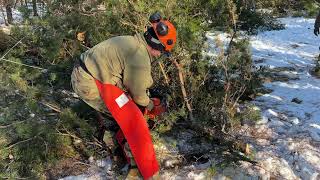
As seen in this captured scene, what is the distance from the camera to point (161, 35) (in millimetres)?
3824

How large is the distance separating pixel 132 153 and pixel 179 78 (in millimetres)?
1055

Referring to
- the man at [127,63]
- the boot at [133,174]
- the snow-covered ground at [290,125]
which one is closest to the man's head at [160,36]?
the man at [127,63]

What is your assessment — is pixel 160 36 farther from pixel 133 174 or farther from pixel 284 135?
pixel 284 135

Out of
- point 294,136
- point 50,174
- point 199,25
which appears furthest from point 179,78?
point 50,174

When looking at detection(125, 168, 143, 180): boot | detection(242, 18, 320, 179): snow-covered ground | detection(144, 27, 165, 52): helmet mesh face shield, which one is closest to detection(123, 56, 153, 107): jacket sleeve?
detection(144, 27, 165, 52): helmet mesh face shield

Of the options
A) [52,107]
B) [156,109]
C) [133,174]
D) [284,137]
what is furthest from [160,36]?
[284,137]

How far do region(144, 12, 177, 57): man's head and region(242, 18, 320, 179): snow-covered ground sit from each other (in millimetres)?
1448

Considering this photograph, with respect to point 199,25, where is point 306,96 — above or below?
below

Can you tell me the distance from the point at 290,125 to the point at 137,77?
6.39ft

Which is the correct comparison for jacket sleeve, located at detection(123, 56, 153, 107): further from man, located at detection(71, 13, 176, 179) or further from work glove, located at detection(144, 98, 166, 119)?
work glove, located at detection(144, 98, 166, 119)

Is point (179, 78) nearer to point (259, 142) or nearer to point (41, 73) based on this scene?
point (259, 142)

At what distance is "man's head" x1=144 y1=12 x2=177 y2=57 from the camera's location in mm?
3807

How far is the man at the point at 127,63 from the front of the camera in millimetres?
3902

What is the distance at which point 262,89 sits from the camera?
6.00 meters
